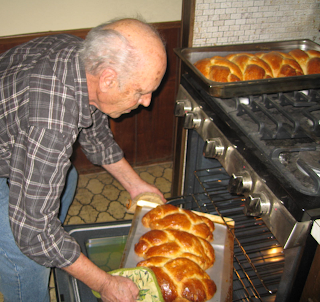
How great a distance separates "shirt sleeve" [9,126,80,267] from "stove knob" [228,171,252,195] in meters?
0.56

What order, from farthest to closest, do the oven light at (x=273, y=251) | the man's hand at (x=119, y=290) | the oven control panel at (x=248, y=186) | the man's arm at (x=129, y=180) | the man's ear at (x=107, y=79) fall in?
the man's arm at (x=129, y=180), the oven light at (x=273, y=251), the man's hand at (x=119, y=290), the man's ear at (x=107, y=79), the oven control panel at (x=248, y=186)

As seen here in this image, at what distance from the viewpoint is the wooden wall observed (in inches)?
100

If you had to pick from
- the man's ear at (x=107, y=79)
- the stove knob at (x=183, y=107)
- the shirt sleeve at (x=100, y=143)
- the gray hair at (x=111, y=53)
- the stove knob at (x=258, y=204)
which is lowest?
the shirt sleeve at (x=100, y=143)

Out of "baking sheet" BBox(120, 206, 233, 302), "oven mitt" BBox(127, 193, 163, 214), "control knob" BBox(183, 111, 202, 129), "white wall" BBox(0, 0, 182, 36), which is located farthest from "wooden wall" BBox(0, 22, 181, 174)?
"baking sheet" BBox(120, 206, 233, 302)

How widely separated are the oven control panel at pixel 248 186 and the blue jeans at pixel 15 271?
842 millimetres

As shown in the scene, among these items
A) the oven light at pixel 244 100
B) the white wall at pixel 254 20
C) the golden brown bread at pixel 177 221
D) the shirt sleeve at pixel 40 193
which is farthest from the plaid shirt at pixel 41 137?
the white wall at pixel 254 20

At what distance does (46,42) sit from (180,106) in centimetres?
65

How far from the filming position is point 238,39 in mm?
1723

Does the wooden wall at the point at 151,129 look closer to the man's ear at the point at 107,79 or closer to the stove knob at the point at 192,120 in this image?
the stove knob at the point at 192,120

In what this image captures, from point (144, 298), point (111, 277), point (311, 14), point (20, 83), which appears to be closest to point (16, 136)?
point (20, 83)

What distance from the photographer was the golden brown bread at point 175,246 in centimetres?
119

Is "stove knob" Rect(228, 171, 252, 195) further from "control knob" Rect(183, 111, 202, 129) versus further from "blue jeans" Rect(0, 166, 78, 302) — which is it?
"blue jeans" Rect(0, 166, 78, 302)

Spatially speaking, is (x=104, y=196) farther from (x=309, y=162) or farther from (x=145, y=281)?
(x=309, y=162)

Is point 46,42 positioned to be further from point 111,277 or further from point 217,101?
point 111,277
